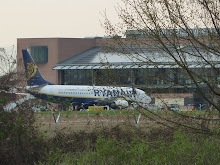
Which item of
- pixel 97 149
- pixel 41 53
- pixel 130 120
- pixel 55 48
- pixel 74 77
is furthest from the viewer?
pixel 41 53

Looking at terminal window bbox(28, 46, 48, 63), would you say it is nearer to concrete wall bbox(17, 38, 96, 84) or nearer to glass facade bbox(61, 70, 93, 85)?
concrete wall bbox(17, 38, 96, 84)

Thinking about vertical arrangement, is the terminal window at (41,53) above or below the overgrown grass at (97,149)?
above

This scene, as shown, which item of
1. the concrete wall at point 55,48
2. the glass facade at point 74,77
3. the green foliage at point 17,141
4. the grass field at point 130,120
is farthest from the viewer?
the concrete wall at point 55,48

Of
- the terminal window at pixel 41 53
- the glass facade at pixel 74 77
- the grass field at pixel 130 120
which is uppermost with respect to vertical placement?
the terminal window at pixel 41 53

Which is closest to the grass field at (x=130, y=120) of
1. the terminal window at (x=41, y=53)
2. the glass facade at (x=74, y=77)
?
the glass facade at (x=74, y=77)

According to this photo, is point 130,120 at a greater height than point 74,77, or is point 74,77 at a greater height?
point 74,77

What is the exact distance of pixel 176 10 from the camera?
1480cm

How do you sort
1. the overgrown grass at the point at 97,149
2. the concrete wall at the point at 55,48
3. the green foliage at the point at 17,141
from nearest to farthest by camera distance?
1. the overgrown grass at the point at 97,149
2. the green foliage at the point at 17,141
3. the concrete wall at the point at 55,48

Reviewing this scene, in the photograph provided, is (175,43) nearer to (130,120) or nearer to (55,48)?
(130,120)

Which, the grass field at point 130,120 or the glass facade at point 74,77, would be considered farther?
the glass facade at point 74,77

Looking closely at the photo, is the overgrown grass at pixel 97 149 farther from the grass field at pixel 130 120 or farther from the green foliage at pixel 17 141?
the grass field at pixel 130 120

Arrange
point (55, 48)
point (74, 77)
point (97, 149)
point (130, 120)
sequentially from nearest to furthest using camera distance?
point (97, 149), point (130, 120), point (74, 77), point (55, 48)

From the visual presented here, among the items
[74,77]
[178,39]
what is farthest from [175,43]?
[74,77]

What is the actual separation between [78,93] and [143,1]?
58590 mm
